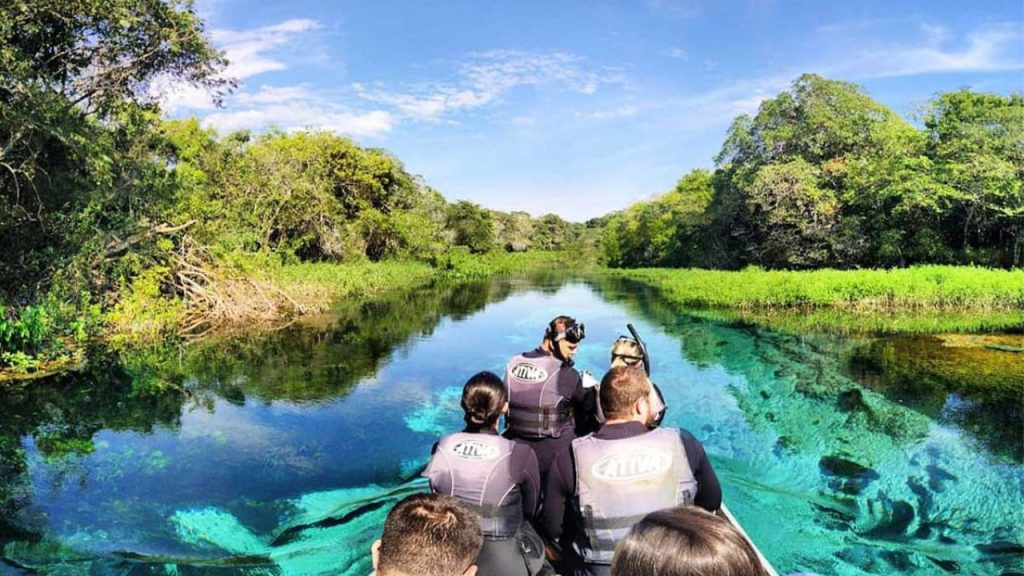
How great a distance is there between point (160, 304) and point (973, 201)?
28591mm

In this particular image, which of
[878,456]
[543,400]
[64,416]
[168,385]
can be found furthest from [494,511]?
[168,385]

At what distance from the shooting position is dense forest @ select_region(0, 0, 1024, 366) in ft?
39.8

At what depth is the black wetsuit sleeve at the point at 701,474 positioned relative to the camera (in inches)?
117

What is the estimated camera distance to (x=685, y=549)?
1.27m

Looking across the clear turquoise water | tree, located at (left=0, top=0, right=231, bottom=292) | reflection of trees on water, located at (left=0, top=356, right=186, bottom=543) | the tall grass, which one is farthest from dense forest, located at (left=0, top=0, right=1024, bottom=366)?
the tall grass

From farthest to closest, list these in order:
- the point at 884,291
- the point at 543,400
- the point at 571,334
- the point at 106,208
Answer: the point at 884,291, the point at 106,208, the point at 571,334, the point at 543,400

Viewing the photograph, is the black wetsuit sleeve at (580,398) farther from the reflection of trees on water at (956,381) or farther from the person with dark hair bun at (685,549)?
the reflection of trees on water at (956,381)

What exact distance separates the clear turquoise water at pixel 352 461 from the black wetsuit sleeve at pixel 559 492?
266cm

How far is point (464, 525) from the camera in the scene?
1.86 meters

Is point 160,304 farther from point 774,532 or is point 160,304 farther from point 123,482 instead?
point 774,532

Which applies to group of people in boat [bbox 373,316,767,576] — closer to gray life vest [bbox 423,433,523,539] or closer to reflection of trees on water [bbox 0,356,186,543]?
gray life vest [bbox 423,433,523,539]

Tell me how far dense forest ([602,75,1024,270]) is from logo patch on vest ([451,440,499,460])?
25933 millimetres

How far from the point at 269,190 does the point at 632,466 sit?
2911cm

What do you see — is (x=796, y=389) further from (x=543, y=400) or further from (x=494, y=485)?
(x=494, y=485)
